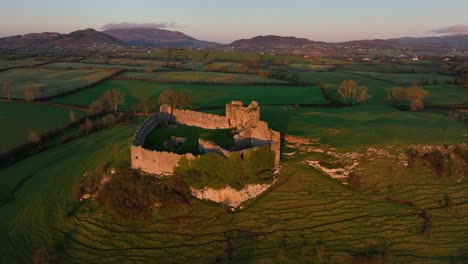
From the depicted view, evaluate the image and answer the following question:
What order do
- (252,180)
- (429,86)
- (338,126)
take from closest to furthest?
(252,180), (338,126), (429,86)

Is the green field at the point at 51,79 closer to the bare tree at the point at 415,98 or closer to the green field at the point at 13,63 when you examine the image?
the green field at the point at 13,63

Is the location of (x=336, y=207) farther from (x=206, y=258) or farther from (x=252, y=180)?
(x=206, y=258)

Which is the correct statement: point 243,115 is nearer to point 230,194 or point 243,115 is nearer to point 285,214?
point 230,194

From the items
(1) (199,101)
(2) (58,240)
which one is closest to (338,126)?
(2) (58,240)

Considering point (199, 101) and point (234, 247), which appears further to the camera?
point (199, 101)

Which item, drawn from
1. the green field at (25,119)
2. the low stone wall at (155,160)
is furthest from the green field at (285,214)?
the green field at (25,119)

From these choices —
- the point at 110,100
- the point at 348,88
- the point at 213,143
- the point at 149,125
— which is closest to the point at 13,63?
the point at 110,100
